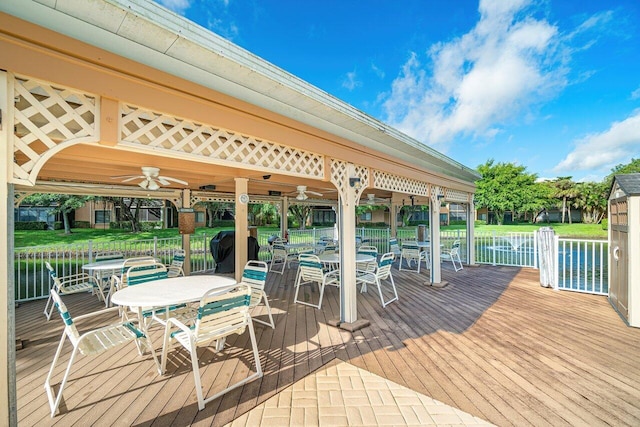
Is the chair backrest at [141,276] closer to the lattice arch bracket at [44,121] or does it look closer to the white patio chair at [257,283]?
the white patio chair at [257,283]

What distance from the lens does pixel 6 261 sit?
56.8 inches

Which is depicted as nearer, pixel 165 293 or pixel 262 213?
pixel 165 293

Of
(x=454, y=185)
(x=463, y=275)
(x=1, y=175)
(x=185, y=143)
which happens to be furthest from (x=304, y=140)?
(x=463, y=275)

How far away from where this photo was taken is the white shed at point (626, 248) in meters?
3.70

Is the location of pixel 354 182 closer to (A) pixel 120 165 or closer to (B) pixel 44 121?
(B) pixel 44 121

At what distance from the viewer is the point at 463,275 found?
729 centimetres

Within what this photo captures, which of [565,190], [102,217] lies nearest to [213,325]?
[102,217]

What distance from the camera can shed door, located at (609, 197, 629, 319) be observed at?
394 cm

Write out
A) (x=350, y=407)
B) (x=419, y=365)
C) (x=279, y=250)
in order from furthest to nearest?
(x=279, y=250)
(x=419, y=365)
(x=350, y=407)

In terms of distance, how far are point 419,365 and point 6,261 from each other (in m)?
3.31

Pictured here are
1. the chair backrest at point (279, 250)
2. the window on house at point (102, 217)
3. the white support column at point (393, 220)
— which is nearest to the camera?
the chair backrest at point (279, 250)

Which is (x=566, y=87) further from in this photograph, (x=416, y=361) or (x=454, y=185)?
(x=416, y=361)

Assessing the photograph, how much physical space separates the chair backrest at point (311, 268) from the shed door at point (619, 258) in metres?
4.48

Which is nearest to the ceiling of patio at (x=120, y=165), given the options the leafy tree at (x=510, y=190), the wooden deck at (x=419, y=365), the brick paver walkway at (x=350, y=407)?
the wooden deck at (x=419, y=365)
